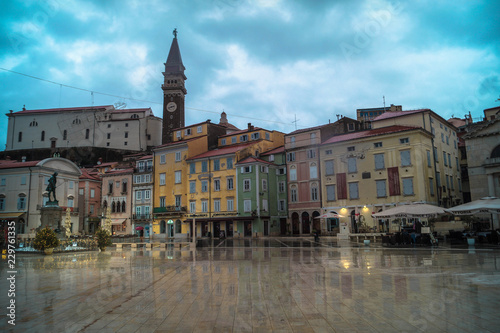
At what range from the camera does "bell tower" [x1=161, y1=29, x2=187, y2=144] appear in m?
91.7

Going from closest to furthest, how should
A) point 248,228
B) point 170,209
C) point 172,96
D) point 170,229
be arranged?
point 248,228 → point 170,209 → point 170,229 → point 172,96

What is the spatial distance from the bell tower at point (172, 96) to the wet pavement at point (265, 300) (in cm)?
7829

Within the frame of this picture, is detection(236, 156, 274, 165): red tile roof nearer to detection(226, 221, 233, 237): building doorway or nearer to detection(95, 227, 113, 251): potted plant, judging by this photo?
detection(226, 221, 233, 237): building doorway

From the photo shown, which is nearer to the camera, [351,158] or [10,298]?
[10,298]

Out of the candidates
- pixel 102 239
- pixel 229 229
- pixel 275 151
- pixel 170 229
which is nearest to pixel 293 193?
pixel 275 151

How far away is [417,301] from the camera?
8773 mm

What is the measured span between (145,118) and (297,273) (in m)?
91.5

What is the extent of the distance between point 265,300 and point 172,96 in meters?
88.8

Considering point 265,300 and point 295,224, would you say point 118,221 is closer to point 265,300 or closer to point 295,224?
point 295,224

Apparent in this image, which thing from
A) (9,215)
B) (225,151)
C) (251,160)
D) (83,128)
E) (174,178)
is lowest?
(9,215)

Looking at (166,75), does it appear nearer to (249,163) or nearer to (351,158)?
A: (249,163)

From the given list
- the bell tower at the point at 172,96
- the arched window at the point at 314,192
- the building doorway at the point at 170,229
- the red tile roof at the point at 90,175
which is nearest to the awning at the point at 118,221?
the building doorway at the point at 170,229

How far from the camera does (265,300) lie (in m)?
9.32

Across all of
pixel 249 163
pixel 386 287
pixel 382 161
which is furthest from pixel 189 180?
pixel 386 287
